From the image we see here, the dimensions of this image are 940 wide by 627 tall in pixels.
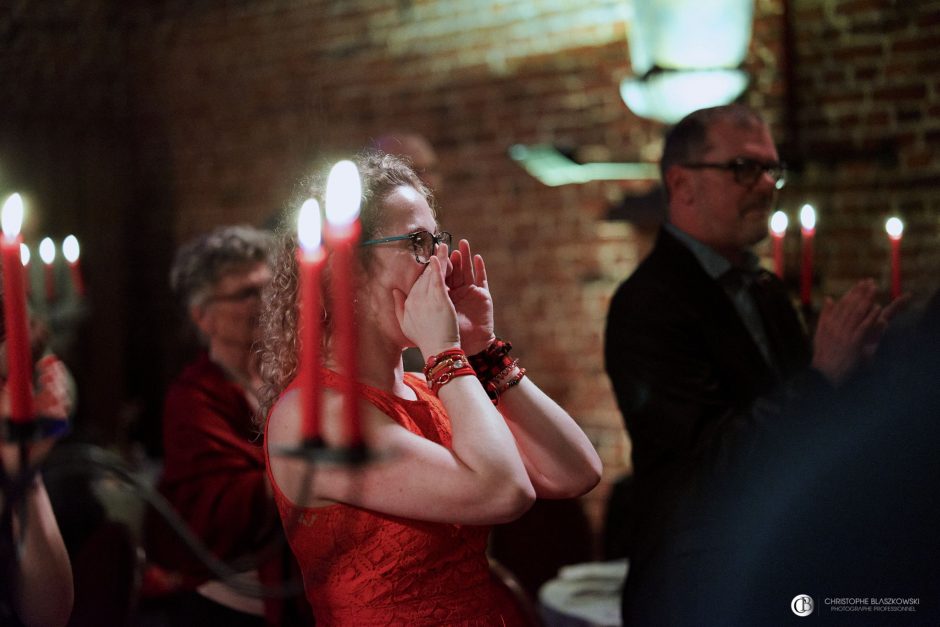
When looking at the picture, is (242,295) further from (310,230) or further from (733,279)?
(310,230)

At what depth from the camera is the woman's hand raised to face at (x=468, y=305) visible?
1.53 meters

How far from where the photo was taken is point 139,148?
509cm

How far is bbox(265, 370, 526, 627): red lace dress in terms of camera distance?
1386 mm

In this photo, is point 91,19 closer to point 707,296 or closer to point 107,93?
point 107,93

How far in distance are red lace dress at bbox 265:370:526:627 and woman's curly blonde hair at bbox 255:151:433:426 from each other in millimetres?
116

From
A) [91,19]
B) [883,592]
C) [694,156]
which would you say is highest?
[91,19]

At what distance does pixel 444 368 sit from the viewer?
1.33 metres

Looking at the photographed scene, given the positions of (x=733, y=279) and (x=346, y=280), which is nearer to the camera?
Result: (x=346, y=280)

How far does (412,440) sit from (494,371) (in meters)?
0.23

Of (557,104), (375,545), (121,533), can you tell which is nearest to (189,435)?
(121,533)

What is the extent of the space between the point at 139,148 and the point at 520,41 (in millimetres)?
2492

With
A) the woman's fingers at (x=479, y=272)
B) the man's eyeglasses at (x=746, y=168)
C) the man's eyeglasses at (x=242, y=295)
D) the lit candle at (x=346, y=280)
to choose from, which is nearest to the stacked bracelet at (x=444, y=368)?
the woman's fingers at (x=479, y=272)

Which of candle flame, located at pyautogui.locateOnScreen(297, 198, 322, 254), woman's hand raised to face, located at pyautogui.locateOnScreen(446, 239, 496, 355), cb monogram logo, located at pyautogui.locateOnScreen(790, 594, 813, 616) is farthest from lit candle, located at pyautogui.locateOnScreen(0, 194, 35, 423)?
cb monogram logo, located at pyautogui.locateOnScreen(790, 594, 813, 616)

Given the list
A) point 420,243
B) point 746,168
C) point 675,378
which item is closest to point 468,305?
point 420,243
